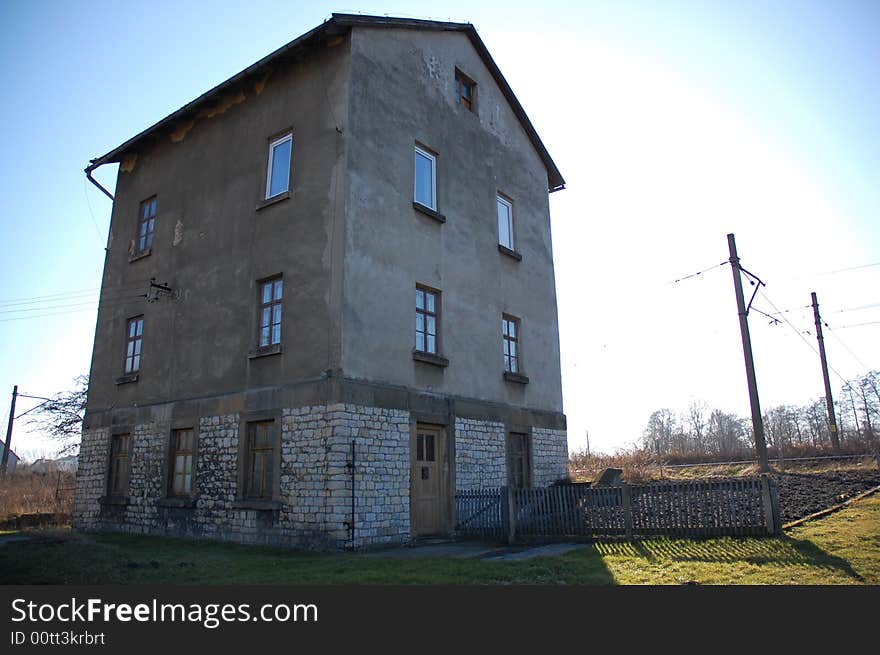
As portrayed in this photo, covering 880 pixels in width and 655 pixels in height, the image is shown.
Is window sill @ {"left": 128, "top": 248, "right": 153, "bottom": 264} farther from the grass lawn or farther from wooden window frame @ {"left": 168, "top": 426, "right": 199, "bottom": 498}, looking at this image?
the grass lawn

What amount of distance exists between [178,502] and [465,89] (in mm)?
13592

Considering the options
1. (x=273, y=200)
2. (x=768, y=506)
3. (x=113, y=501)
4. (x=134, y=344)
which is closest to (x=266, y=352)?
(x=273, y=200)

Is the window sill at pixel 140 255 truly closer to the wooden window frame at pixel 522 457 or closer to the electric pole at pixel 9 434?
the wooden window frame at pixel 522 457

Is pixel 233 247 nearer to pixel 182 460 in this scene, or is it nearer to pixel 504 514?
pixel 182 460

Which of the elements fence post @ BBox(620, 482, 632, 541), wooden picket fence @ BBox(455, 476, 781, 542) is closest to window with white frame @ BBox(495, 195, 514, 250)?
wooden picket fence @ BBox(455, 476, 781, 542)

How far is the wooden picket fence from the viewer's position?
10766mm

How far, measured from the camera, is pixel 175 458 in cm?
1565

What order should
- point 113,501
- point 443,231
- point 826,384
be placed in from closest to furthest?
point 443,231
point 113,501
point 826,384

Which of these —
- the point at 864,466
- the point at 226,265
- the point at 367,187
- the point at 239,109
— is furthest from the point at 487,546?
the point at 864,466

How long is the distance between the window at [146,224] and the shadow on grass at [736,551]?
585 inches

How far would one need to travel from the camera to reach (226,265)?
612 inches

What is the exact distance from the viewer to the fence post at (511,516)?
42.3 feet

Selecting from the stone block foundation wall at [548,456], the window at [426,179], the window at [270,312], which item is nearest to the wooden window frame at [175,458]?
the window at [270,312]

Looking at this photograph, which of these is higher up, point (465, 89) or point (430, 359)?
point (465, 89)
